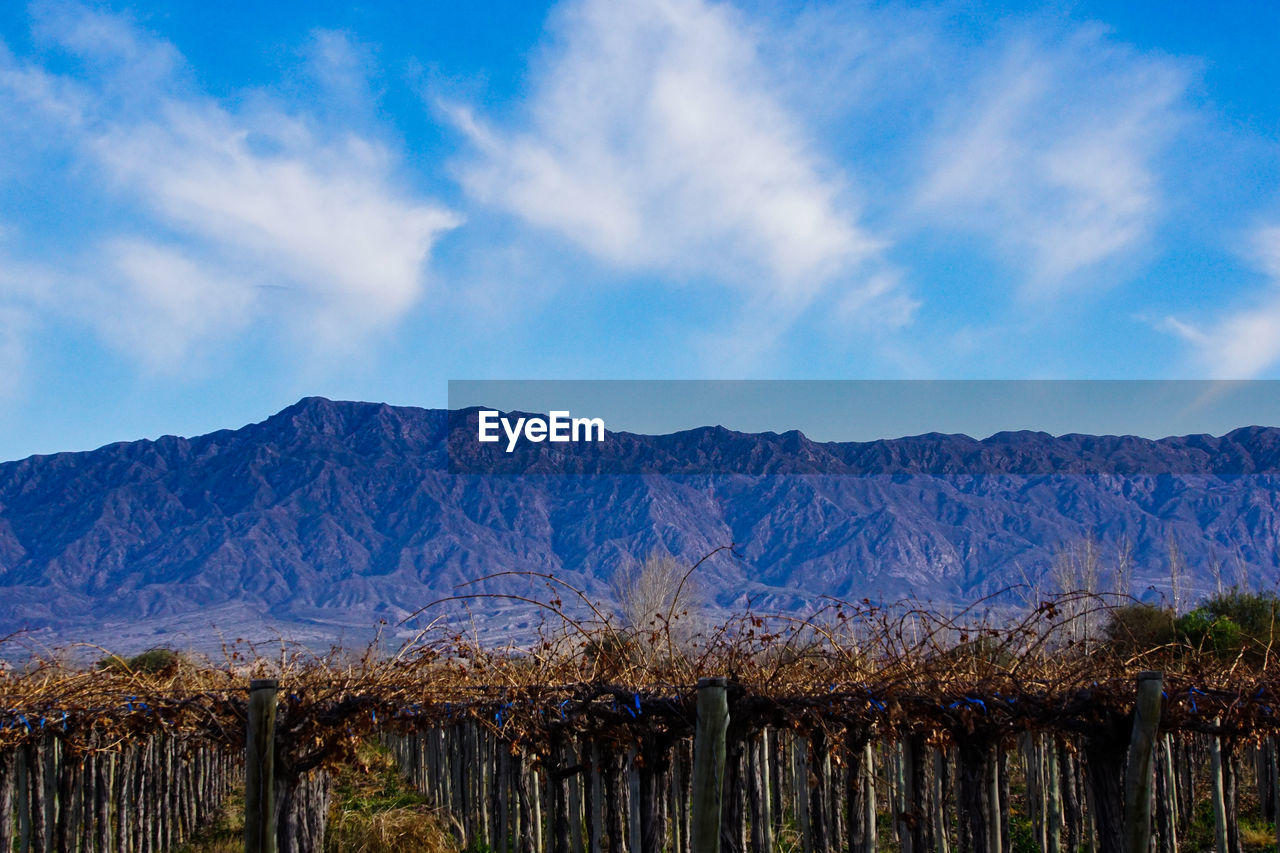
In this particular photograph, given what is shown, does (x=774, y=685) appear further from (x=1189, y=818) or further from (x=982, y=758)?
(x=1189, y=818)

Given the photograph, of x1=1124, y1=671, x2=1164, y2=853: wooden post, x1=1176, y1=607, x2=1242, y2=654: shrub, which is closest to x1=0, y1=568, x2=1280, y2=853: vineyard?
x1=1124, y1=671, x2=1164, y2=853: wooden post

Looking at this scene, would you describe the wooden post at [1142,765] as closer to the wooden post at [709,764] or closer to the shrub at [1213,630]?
the wooden post at [709,764]

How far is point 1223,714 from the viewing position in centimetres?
659

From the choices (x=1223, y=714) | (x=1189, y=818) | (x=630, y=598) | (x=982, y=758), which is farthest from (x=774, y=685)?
(x=630, y=598)

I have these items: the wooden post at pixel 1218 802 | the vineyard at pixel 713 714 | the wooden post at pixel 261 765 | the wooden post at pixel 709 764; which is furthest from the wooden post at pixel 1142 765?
the wooden post at pixel 261 765

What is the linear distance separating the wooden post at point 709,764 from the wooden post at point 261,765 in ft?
9.07

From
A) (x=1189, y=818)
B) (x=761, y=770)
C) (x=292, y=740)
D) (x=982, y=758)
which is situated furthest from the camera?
(x=1189, y=818)

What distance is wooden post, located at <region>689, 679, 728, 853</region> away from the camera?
248 inches

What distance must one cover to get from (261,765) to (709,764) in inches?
115

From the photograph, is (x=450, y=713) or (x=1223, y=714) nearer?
(x=1223, y=714)

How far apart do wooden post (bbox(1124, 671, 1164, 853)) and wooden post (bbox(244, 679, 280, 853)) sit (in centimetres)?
517

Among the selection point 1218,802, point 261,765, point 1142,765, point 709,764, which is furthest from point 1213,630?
point 261,765

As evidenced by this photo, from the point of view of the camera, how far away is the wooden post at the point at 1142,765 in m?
5.84

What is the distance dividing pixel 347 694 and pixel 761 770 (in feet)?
15.6
